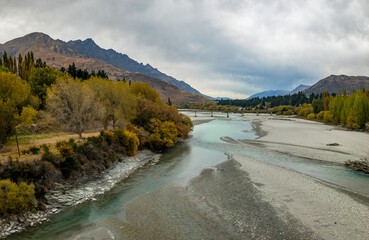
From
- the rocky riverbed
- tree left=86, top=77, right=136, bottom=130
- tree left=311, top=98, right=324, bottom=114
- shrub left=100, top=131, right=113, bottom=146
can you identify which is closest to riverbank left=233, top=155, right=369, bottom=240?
the rocky riverbed

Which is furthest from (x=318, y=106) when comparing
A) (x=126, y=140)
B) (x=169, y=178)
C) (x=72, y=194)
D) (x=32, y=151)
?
(x=32, y=151)

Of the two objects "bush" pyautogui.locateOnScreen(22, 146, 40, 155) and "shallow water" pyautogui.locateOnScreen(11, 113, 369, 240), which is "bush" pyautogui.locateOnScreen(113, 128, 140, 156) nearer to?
"shallow water" pyautogui.locateOnScreen(11, 113, 369, 240)

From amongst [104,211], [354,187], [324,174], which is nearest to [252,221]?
[104,211]

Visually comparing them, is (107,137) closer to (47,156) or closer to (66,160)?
(66,160)

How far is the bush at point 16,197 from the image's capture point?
1403cm

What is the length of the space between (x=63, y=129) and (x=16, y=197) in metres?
26.1

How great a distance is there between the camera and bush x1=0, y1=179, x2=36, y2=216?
46.0 ft

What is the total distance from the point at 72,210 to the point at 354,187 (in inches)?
1027

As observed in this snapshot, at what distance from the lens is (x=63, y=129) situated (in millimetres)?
38281

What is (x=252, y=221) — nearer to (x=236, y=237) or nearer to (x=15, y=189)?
(x=236, y=237)

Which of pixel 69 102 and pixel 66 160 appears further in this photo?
pixel 69 102

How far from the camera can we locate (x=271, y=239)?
1305cm

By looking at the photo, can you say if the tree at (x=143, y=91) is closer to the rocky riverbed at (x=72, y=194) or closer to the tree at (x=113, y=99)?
the tree at (x=113, y=99)

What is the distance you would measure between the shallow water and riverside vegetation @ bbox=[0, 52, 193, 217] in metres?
2.93
